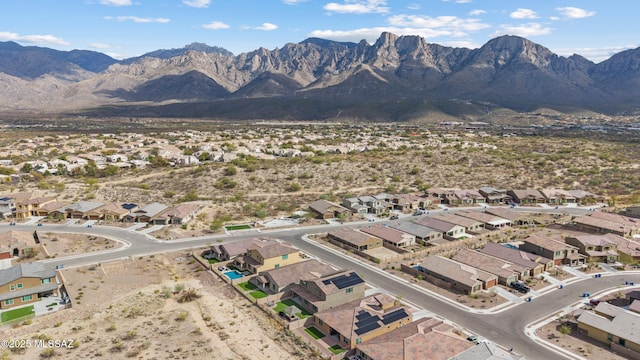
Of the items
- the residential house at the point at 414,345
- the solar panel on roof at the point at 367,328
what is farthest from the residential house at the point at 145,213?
the residential house at the point at 414,345

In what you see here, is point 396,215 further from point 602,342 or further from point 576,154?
point 576,154

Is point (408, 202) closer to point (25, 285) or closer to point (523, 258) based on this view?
point (523, 258)

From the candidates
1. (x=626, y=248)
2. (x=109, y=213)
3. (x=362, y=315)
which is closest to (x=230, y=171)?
A: (x=109, y=213)

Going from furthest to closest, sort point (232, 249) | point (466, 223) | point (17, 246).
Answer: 1. point (466, 223)
2. point (232, 249)
3. point (17, 246)

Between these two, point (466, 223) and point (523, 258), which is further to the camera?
point (466, 223)

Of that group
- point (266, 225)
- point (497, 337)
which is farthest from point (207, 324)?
point (266, 225)

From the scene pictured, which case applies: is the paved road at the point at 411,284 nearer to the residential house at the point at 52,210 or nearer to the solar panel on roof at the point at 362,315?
the residential house at the point at 52,210

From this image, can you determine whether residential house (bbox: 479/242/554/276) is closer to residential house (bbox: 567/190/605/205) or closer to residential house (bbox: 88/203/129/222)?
residential house (bbox: 567/190/605/205)
